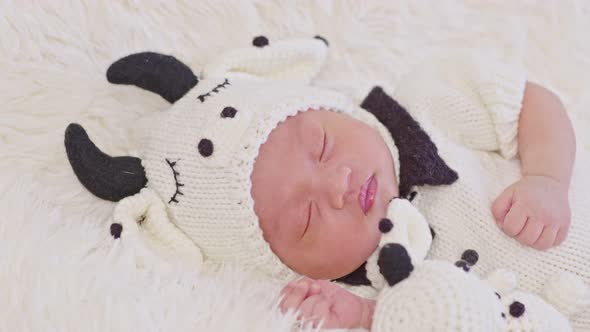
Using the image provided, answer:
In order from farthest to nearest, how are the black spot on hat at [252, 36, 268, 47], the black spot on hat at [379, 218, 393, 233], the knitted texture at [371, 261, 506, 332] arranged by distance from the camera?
the black spot on hat at [252, 36, 268, 47] < the black spot on hat at [379, 218, 393, 233] < the knitted texture at [371, 261, 506, 332]

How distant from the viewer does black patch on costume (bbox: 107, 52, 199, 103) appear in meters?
1.10

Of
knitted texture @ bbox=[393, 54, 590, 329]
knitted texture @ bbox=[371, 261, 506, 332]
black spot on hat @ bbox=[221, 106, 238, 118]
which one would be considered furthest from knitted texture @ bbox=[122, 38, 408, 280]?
knitted texture @ bbox=[371, 261, 506, 332]

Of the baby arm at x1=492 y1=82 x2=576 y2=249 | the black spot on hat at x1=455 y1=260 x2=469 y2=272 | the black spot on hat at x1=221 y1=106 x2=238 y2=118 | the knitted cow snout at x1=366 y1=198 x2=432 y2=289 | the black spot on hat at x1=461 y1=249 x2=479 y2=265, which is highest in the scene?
the baby arm at x1=492 y1=82 x2=576 y2=249

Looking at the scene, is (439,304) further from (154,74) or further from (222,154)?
(154,74)

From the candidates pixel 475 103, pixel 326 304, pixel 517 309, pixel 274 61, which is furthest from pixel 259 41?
pixel 517 309

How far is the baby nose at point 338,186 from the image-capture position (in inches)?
38.9

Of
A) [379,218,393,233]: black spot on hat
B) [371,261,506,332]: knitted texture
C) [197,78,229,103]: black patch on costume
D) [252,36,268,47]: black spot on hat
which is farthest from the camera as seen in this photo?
[252,36,268,47]: black spot on hat

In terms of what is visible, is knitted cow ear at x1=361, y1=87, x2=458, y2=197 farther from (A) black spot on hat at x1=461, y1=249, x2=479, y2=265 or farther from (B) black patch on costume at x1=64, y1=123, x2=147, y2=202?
Result: (B) black patch on costume at x1=64, y1=123, x2=147, y2=202

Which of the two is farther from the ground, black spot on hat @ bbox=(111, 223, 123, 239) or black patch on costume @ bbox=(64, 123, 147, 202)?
black patch on costume @ bbox=(64, 123, 147, 202)

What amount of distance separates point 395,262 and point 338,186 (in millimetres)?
149

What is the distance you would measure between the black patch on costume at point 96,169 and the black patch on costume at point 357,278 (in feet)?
1.16

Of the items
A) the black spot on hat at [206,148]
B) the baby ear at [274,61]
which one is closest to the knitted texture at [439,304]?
the black spot on hat at [206,148]

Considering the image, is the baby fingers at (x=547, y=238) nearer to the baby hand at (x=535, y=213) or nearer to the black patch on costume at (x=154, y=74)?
the baby hand at (x=535, y=213)

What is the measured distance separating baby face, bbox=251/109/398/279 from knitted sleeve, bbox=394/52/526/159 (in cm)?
20
